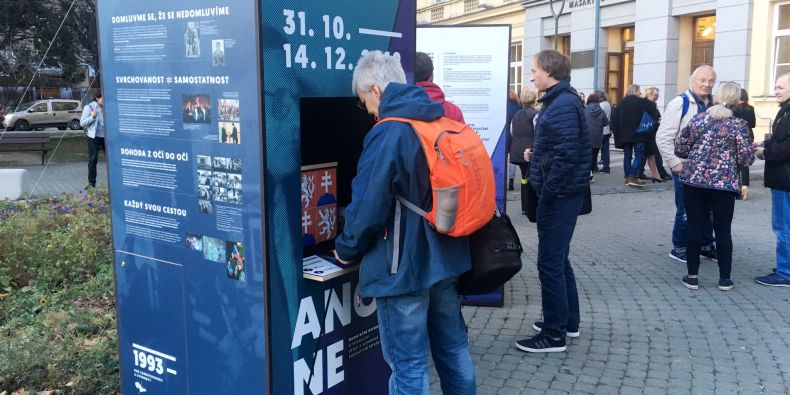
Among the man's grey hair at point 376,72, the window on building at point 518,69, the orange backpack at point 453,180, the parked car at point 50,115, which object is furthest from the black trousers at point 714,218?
the parked car at point 50,115

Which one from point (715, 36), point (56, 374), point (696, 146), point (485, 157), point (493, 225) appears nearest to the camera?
point (485, 157)

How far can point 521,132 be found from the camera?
30.3 ft

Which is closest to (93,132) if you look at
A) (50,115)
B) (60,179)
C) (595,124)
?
(60,179)

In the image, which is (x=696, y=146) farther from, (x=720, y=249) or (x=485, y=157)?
(x=485, y=157)

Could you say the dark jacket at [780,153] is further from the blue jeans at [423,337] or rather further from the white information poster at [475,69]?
the blue jeans at [423,337]

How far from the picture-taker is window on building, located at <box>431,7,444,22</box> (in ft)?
107

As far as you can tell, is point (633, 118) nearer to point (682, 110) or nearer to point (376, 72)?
point (682, 110)

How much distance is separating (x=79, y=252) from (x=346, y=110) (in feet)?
12.7

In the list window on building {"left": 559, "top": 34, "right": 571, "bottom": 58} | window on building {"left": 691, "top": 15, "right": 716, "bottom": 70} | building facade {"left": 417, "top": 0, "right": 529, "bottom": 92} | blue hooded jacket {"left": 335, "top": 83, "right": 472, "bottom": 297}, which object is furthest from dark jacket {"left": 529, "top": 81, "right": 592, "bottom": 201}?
window on building {"left": 559, "top": 34, "right": 571, "bottom": 58}

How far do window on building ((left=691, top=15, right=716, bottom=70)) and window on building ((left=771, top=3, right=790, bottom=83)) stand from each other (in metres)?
2.70

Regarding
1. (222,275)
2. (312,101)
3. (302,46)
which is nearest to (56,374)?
(222,275)

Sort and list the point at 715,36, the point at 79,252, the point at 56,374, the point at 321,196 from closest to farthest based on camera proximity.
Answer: the point at 321,196 → the point at 56,374 → the point at 79,252 → the point at 715,36

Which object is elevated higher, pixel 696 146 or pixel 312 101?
pixel 312 101

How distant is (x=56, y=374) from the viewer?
3.89m
